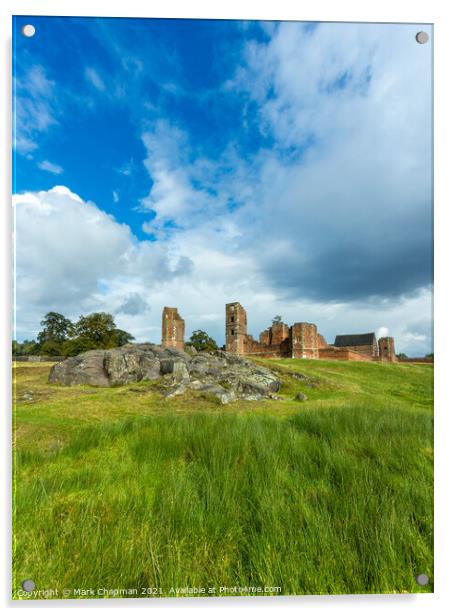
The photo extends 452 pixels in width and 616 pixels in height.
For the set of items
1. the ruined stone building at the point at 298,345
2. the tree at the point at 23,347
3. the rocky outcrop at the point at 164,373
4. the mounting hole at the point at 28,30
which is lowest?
the ruined stone building at the point at 298,345

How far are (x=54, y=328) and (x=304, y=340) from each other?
888 inches

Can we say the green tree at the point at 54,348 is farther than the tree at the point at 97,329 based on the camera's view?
No

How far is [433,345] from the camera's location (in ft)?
8.92

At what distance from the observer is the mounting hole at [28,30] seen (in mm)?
2680

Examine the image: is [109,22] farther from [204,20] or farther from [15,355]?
[15,355]

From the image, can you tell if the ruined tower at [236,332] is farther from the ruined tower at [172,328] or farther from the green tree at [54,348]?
the green tree at [54,348]

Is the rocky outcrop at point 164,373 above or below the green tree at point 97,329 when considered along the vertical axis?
below

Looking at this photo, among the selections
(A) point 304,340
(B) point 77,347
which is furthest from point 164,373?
(A) point 304,340

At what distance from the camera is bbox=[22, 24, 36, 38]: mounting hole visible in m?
2.68

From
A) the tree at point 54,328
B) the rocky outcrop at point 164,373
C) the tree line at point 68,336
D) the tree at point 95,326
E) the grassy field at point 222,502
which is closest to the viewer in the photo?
the grassy field at point 222,502

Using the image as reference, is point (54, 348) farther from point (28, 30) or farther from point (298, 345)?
point (298, 345)

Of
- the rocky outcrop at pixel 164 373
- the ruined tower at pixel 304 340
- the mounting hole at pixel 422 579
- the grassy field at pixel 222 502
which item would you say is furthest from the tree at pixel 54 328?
the ruined tower at pixel 304 340

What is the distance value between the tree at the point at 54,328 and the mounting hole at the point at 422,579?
4025mm
